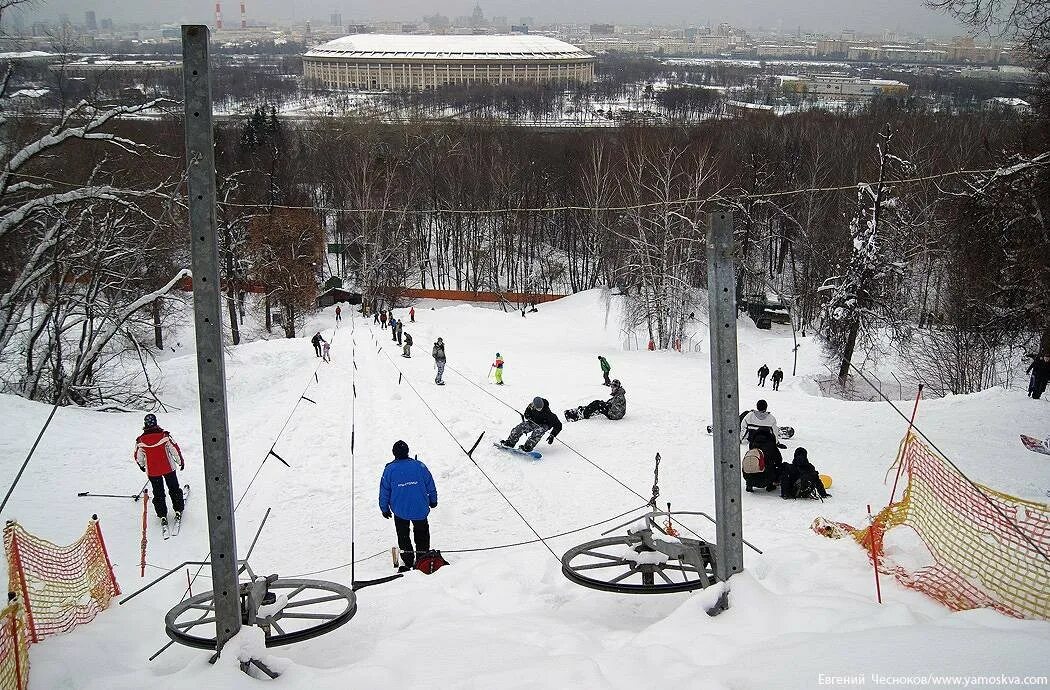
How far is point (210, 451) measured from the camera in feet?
14.8

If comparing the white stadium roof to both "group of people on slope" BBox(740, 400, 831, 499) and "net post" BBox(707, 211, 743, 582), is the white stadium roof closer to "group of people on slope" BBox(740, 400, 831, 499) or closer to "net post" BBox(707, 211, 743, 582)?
"group of people on slope" BBox(740, 400, 831, 499)

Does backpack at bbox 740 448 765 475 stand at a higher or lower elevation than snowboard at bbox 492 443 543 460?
higher

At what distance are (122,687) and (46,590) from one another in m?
2.72

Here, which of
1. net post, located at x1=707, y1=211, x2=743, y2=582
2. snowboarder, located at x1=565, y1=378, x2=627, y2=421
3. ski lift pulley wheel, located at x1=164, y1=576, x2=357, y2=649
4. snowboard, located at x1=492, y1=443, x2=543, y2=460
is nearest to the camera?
net post, located at x1=707, y1=211, x2=743, y2=582

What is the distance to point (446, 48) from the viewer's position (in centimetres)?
17912

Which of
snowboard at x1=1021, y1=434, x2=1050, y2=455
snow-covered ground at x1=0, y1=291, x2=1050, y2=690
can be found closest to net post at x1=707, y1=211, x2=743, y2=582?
snow-covered ground at x1=0, y1=291, x2=1050, y2=690

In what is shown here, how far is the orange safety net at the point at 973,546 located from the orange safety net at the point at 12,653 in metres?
5.54

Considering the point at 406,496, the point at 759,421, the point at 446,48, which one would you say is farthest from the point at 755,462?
the point at 446,48

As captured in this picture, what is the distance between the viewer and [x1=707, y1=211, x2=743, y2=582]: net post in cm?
473

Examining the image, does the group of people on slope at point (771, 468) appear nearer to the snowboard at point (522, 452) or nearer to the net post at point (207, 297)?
the snowboard at point (522, 452)

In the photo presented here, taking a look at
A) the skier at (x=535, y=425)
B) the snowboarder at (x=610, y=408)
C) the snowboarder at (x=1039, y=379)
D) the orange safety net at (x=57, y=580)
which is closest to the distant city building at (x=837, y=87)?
the snowboarder at (x=1039, y=379)

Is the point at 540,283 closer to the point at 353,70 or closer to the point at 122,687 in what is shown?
the point at 122,687

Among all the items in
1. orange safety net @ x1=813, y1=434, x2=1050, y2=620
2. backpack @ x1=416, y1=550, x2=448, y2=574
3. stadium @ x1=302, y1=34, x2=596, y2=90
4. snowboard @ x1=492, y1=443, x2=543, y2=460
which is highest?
stadium @ x1=302, y1=34, x2=596, y2=90

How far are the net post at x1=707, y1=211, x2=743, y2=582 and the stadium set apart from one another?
163 metres
